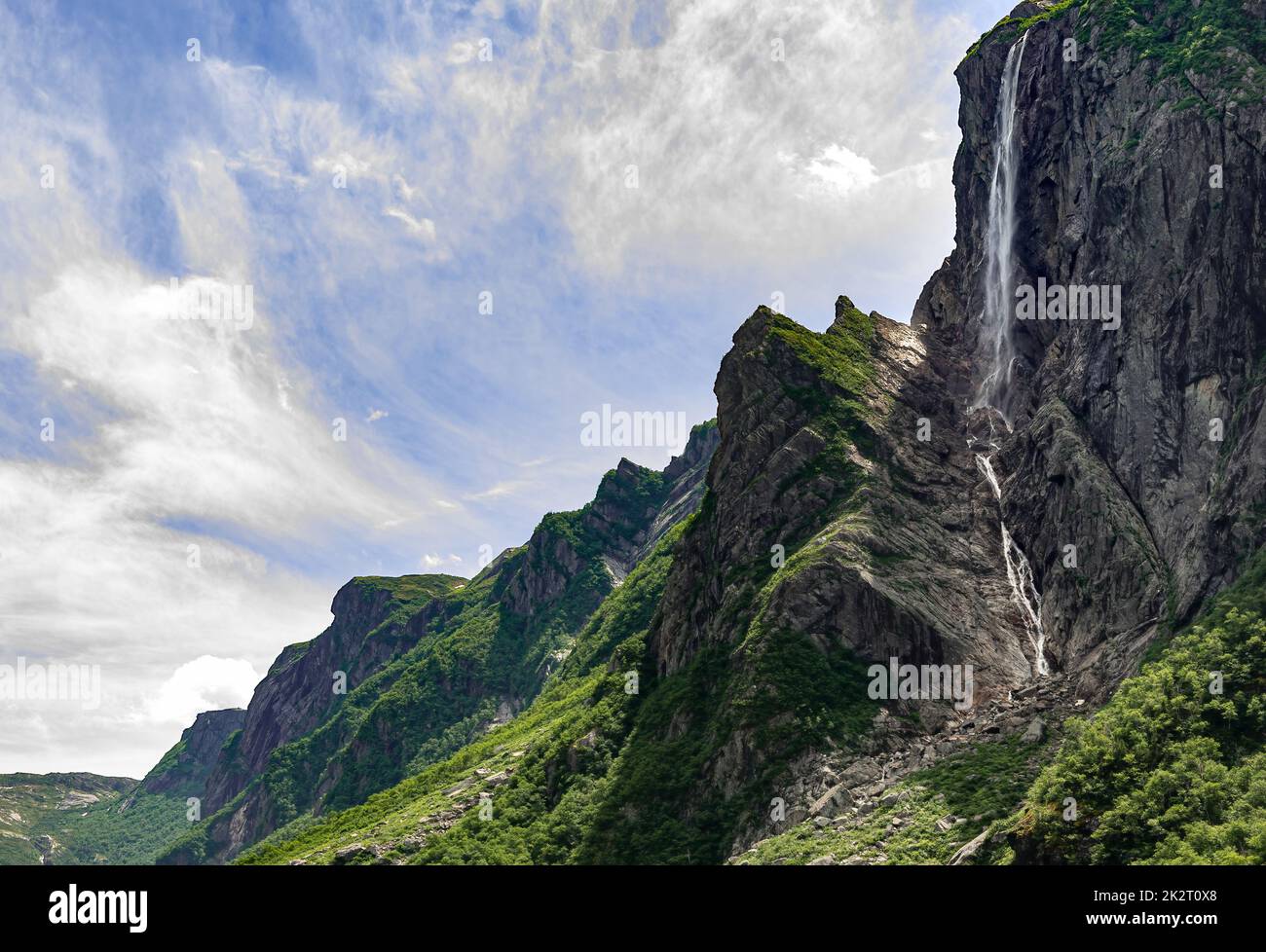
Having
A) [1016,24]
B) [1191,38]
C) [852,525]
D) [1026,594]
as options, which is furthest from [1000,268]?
[852,525]

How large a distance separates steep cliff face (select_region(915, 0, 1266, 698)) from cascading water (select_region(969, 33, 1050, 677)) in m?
2.83

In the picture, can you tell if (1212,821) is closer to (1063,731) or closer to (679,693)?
(1063,731)

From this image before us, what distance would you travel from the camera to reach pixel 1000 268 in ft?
432

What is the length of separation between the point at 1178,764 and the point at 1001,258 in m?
100

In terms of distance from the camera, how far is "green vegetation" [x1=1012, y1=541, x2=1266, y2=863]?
4412cm

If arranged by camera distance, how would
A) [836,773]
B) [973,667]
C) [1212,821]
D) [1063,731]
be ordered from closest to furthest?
1. [1212,821]
2. [1063,731]
3. [836,773]
4. [973,667]

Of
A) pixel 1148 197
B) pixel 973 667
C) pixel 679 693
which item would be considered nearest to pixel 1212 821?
pixel 973 667

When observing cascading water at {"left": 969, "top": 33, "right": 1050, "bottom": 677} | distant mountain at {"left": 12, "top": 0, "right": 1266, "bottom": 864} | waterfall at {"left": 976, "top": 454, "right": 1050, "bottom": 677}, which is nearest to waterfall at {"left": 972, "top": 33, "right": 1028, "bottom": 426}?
cascading water at {"left": 969, "top": 33, "right": 1050, "bottom": 677}

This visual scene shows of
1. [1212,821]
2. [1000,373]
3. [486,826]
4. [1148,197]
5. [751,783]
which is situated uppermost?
[1148,197]

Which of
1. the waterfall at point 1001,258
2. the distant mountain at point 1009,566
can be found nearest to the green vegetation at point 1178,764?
the distant mountain at point 1009,566

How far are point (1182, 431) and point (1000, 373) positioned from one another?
40.0m

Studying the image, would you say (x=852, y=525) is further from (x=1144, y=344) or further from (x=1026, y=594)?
(x=1144, y=344)

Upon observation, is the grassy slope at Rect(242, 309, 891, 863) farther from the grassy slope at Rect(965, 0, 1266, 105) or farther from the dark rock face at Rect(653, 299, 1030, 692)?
the grassy slope at Rect(965, 0, 1266, 105)
